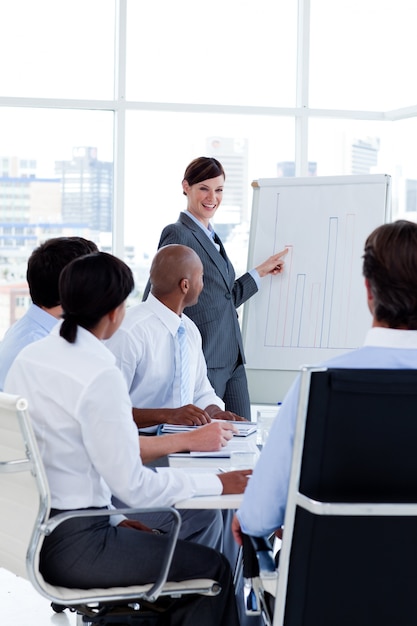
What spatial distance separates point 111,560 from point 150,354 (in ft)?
3.46

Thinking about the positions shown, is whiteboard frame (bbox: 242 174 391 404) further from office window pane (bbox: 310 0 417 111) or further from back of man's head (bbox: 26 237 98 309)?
back of man's head (bbox: 26 237 98 309)

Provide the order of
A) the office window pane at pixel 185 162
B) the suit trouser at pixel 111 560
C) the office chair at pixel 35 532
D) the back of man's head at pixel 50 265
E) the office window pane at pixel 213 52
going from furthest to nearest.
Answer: the office window pane at pixel 185 162 < the office window pane at pixel 213 52 < the back of man's head at pixel 50 265 < the suit trouser at pixel 111 560 < the office chair at pixel 35 532

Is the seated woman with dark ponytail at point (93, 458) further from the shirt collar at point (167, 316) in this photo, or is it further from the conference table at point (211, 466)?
the shirt collar at point (167, 316)

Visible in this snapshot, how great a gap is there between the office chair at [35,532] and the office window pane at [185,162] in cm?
373

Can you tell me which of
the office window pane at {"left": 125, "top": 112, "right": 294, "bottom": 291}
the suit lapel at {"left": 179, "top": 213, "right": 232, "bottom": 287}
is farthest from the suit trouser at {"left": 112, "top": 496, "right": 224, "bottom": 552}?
the office window pane at {"left": 125, "top": 112, "right": 294, "bottom": 291}

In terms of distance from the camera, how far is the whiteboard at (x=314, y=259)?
443 cm

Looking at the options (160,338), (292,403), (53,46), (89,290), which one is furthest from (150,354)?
(53,46)

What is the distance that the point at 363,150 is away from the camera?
6047 mm

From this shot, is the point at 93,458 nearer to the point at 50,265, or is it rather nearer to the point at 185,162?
the point at 50,265

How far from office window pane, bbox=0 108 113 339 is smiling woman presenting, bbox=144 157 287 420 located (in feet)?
5.77

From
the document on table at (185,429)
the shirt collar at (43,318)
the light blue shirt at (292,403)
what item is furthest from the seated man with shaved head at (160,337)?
the light blue shirt at (292,403)

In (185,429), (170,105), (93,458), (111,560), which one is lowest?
(111,560)

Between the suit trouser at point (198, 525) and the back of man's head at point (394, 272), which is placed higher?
the back of man's head at point (394, 272)

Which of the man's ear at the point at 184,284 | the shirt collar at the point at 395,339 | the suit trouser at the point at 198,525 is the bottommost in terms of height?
the suit trouser at the point at 198,525
